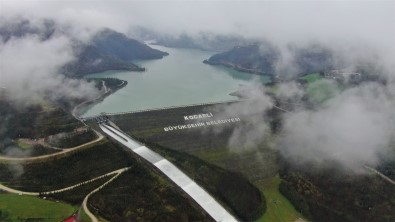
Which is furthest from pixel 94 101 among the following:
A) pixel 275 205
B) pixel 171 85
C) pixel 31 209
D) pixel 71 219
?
pixel 275 205

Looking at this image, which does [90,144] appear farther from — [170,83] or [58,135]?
[170,83]

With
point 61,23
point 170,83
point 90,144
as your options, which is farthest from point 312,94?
point 61,23

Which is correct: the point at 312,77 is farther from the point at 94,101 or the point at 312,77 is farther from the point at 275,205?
the point at 275,205

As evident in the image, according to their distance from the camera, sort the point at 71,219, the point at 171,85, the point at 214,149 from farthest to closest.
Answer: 1. the point at 171,85
2. the point at 214,149
3. the point at 71,219

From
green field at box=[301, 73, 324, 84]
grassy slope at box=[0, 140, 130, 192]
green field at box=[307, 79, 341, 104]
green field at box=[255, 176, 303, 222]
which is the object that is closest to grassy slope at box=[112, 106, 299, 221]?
green field at box=[255, 176, 303, 222]

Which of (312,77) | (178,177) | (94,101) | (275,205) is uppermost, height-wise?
(312,77)

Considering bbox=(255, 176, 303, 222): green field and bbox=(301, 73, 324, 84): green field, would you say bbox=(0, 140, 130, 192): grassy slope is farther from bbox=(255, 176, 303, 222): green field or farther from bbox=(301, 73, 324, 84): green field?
bbox=(301, 73, 324, 84): green field

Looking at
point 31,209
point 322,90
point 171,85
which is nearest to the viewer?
point 31,209
